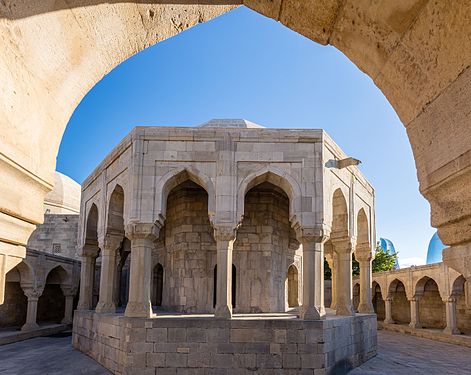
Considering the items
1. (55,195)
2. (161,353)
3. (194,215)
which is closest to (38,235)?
(55,195)

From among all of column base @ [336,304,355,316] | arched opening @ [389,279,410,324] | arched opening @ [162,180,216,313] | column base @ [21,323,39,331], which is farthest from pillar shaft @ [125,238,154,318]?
arched opening @ [389,279,410,324]

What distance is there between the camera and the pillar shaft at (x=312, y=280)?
31.3ft

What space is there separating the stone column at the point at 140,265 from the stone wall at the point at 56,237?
13.4m

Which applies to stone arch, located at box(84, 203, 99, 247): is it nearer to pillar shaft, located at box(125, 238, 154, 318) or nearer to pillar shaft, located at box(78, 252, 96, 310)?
pillar shaft, located at box(78, 252, 96, 310)

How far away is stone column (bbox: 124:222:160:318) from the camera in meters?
9.66

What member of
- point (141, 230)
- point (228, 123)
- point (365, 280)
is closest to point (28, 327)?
point (141, 230)

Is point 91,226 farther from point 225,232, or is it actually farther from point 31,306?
point 225,232

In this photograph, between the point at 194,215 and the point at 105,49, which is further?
the point at 194,215

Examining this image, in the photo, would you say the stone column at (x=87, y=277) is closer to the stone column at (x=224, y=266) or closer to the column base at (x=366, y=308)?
the stone column at (x=224, y=266)

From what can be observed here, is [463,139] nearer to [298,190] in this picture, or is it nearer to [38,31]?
[38,31]

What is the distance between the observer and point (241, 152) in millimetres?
10227

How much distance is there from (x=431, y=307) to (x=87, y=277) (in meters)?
15.9

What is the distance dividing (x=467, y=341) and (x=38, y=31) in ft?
57.3

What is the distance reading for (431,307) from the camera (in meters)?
21.4
